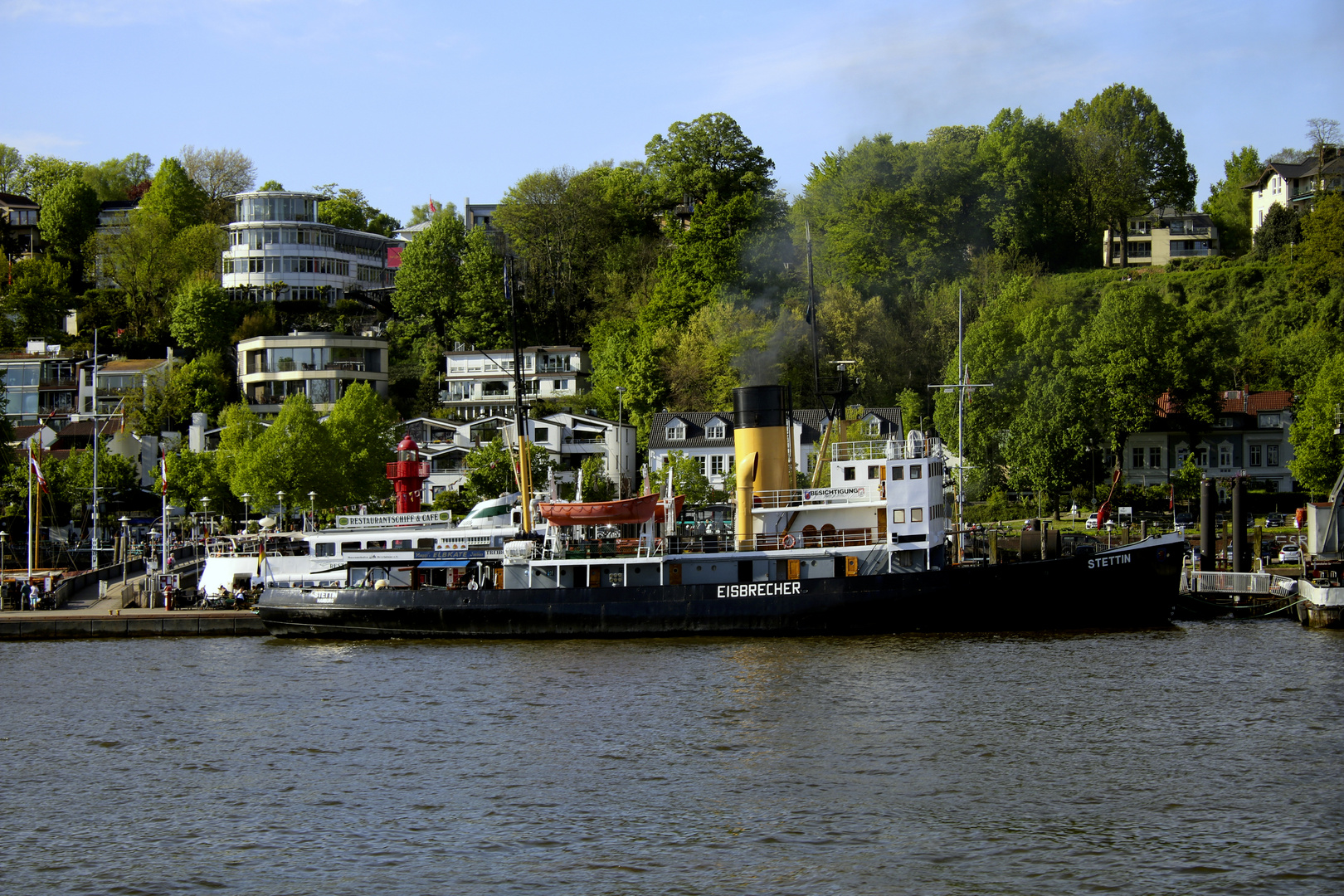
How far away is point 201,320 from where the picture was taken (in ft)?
307

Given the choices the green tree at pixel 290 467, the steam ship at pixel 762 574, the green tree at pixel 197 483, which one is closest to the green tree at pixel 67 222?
the green tree at pixel 197 483

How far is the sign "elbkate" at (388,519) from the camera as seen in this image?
46312 millimetres

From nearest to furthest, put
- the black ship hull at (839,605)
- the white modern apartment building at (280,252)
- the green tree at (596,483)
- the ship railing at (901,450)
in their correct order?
the black ship hull at (839,605) < the ship railing at (901,450) < the green tree at (596,483) < the white modern apartment building at (280,252)

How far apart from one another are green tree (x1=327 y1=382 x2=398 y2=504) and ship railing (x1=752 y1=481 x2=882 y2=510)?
2697 cm

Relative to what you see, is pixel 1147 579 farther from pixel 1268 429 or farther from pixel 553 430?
pixel 553 430

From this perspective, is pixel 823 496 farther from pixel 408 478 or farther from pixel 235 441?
pixel 235 441

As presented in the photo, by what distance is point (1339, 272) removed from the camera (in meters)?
89.2

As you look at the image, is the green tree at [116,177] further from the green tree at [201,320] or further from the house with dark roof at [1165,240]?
the house with dark roof at [1165,240]

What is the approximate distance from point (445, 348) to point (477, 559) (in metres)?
54.3

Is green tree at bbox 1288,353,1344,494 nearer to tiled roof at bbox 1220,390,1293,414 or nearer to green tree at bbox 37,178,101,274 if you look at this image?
tiled roof at bbox 1220,390,1293,414

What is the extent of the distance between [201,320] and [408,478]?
169 ft

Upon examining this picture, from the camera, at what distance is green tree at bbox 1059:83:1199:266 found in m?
105

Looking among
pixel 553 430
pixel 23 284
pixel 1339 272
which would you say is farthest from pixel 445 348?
pixel 1339 272

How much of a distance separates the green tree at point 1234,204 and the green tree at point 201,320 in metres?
79.0
